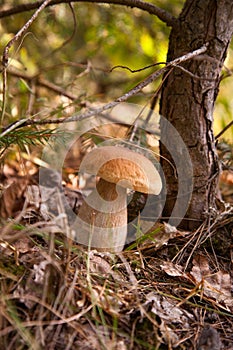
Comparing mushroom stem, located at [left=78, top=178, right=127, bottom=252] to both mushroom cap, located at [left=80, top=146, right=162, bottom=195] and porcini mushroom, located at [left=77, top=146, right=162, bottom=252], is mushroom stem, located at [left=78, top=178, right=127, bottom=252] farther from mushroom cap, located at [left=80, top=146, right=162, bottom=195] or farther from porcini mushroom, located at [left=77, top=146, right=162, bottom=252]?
mushroom cap, located at [left=80, top=146, right=162, bottom=195]

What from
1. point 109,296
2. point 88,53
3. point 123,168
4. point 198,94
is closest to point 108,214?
point 123,168

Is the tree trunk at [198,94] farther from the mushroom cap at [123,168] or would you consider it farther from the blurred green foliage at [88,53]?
the blurred green foliage at [88,53]

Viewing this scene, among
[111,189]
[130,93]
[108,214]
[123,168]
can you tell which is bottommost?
[108,214]

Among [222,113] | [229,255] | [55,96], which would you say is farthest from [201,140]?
[55,96]

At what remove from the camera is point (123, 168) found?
157 centimetres

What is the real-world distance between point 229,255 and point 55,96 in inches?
76.4

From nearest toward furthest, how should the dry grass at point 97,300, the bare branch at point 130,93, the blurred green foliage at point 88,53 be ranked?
the dry grass at point 97,300, the bare branch at point 130,93, the blurred green foliage at point 88,53

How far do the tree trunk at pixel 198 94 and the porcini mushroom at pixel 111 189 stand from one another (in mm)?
260

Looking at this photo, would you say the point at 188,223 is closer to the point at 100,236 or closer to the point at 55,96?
the point at 100,236

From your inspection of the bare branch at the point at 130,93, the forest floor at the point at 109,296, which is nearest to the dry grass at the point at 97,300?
the forest floor at the point at 109,296

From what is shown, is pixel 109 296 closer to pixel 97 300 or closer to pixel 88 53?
pixel 97 300

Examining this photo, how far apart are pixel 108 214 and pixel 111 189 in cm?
11

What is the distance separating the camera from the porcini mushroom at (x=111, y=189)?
1574 mm

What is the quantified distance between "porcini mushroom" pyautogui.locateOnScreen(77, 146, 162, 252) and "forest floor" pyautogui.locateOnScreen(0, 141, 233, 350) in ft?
0.40
